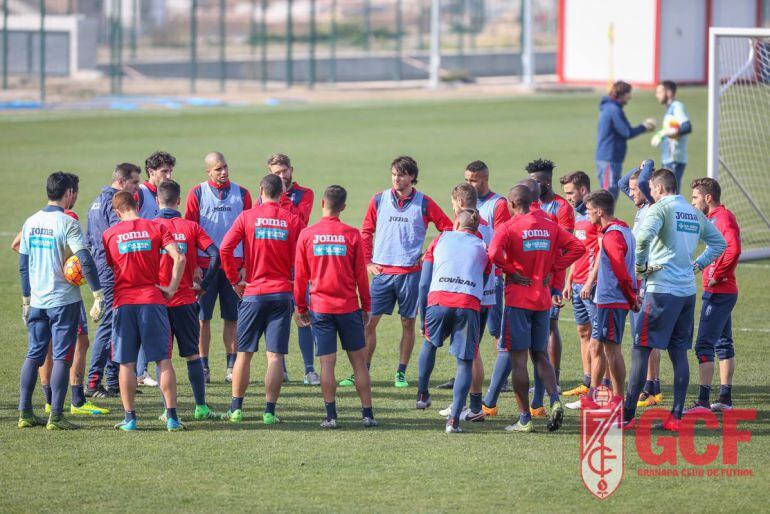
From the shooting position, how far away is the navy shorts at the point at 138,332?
9.16 meters

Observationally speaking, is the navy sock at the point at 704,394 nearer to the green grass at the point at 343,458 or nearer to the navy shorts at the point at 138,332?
the green grass at the point at 343,458

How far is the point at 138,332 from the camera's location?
923 cm

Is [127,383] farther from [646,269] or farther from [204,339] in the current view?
[646,269]

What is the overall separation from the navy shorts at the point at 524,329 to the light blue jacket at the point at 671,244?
0.93 m

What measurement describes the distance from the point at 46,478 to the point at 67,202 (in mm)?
2403

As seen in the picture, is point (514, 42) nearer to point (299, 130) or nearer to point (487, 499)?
point (299, 130)

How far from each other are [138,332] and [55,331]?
681mm

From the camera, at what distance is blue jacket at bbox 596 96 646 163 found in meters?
19.2

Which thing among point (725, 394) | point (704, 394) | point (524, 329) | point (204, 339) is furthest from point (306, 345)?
point (725, 394)

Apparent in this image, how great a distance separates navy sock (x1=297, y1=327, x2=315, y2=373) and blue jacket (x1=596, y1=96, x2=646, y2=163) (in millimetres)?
9744

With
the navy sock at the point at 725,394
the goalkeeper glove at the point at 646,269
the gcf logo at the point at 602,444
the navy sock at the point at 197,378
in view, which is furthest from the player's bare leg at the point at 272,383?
the navy sock at the point at 725,394

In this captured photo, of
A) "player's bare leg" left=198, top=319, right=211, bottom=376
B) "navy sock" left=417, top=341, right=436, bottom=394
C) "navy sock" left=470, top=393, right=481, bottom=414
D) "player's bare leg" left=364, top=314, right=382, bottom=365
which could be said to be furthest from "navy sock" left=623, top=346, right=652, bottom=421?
"player's bare leg" left=198, top=319, right=211, bottom=376

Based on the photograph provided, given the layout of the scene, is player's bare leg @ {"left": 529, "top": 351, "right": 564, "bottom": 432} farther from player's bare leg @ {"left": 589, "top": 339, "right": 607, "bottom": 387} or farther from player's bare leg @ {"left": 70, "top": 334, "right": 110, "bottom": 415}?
player's bare leg @ {"left": 70, "top": 334, "right": 110, "bottom": 415}

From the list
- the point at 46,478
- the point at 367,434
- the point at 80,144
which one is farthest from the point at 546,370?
the point at 80,144
